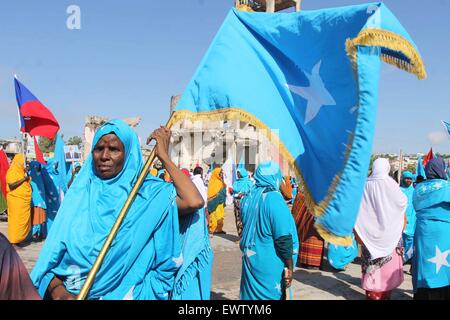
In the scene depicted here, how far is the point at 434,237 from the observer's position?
14.7 feet

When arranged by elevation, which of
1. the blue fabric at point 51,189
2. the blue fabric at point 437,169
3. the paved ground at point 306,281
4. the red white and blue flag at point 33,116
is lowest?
the paved ground at point 306,281

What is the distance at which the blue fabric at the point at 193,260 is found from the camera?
2.46 meters

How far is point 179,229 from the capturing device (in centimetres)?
250

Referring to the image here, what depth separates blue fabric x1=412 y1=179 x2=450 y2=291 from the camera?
14.6 ft

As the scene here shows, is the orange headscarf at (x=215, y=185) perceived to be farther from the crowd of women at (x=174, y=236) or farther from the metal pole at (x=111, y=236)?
the metal pole at (x=111, y=236)

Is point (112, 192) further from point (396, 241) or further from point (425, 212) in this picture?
point (396, 241)

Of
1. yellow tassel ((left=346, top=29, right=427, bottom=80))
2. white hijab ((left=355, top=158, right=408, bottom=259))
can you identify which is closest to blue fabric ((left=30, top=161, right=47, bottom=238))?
white hijab ((left=355, top=158, right=408, bottom=259))

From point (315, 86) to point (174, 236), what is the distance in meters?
1.27

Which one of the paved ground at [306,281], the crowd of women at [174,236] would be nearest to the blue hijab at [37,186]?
the paved ground at [306,281]

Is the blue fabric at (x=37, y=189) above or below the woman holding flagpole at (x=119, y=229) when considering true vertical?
below

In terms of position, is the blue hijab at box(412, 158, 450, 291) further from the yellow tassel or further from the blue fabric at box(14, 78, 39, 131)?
the blue fabric at box(14, 78, 39, 131)

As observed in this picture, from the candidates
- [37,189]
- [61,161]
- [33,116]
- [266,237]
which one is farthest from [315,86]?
[37,189]

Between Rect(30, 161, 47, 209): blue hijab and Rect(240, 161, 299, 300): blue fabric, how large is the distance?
6426 millimetres
